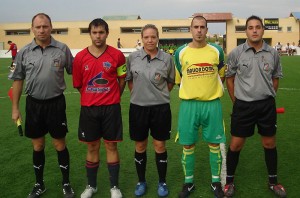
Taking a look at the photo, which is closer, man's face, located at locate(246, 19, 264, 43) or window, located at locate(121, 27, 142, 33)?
man's face, located at locate(246, 19, 264, 43)

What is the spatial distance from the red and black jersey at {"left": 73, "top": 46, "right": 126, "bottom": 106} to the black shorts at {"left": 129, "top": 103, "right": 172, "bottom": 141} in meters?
0.30

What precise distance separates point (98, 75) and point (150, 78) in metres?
0.59

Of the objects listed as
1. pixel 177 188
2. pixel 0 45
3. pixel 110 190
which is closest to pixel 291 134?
pixel 177 188

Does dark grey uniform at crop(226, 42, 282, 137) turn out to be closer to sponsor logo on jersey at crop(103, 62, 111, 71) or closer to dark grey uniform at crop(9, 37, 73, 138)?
sponsor logo on jersey at crop(103, 62, 111, 71)

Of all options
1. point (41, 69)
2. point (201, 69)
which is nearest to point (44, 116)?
point (41, 69)

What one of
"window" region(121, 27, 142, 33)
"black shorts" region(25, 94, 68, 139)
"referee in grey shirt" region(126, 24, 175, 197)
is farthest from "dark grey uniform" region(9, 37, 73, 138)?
"window" region(121, 27, 142, 33)

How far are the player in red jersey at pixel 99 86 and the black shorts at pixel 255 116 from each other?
1383 millimetres

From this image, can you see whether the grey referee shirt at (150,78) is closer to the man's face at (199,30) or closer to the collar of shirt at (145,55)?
the collar of shirt at (145,55)

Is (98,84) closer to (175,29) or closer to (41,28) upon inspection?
(41,28)

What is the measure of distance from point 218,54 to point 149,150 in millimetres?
2389

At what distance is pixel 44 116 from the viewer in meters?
3.82

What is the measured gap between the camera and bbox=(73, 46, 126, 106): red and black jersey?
12.1ft

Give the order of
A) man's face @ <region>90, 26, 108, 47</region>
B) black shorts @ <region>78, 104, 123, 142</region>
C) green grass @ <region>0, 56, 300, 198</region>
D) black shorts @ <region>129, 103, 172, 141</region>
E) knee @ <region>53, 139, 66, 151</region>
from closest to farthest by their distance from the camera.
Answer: man's face @ <region>90, 26, 108, 47</region>, black shorts @ <region>78, 104, 123, 142</region>, black shorts @ <region>129, 103, 172, 141</region>, knee @ <region>53, 139, 66, 151</region>, green grass @ <region>0, 56, 300, 198</region>

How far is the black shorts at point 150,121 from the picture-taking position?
3863 mm
